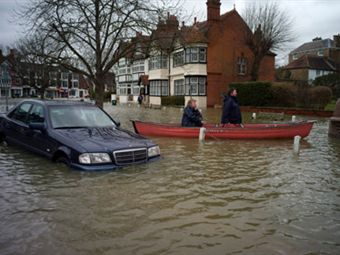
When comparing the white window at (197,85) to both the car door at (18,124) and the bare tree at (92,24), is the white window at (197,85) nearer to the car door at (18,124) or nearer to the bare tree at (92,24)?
the bare tree at (92,24)

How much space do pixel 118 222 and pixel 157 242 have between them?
898 millimetres

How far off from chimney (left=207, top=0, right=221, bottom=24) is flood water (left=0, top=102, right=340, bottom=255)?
34540mm

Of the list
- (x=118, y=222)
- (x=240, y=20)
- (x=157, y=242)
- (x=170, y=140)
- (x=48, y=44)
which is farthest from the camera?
(x=240, y=20)

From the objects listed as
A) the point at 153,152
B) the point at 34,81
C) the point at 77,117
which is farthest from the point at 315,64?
the point at 77,117

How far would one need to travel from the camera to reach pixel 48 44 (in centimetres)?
2009

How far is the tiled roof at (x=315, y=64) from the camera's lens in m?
67.6

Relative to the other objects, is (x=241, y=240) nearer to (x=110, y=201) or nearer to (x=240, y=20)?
(x=110, y=201)

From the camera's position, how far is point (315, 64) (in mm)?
68188

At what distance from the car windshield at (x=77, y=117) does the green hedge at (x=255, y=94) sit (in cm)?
2547

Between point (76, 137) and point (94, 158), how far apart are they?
78 centimetres

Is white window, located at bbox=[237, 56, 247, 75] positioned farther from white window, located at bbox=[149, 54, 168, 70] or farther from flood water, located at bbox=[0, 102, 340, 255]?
flood water, located at bbox=[0, 102, 340, 255]

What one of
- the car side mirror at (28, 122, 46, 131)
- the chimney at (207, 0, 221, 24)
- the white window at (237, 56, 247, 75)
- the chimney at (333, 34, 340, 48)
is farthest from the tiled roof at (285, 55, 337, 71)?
the car side mirror at (28, 122, 46, 131)

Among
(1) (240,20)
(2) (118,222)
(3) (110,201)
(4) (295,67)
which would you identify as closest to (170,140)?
(3) (110,201)

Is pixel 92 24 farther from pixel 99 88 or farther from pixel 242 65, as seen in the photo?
pixel 242 65
